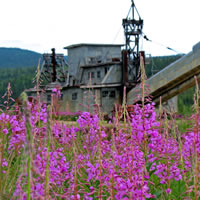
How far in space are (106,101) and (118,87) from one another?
7.23 ft

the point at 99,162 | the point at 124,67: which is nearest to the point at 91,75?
the point at 124,67

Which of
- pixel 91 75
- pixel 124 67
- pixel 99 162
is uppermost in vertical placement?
pixel 91 75

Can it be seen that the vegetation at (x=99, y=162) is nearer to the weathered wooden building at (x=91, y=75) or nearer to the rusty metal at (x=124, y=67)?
the rusty metal at (x=124, y=67)

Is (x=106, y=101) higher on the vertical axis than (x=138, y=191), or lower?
higher

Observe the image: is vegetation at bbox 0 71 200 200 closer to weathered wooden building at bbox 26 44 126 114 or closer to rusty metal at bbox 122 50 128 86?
rusty metal at bbox 122 50 128 86

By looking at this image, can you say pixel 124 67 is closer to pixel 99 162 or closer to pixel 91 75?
pixel 91 75

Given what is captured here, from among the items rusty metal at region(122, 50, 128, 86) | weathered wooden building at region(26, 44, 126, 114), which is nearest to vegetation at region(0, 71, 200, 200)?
rusty metal at region(122, 50, 128, 86)

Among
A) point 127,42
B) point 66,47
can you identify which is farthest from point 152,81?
point 66,47

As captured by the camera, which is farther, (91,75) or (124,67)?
(91,75)

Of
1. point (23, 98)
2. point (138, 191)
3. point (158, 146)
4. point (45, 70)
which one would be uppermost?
point (45, 70)

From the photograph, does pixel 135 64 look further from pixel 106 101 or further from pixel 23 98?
pixel 23 98

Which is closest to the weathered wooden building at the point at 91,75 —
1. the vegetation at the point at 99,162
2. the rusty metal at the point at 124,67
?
→ the rusty metal at the point at 124,67

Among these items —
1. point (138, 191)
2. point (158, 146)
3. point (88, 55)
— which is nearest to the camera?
point (138, 191)

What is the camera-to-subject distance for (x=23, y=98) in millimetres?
1243
